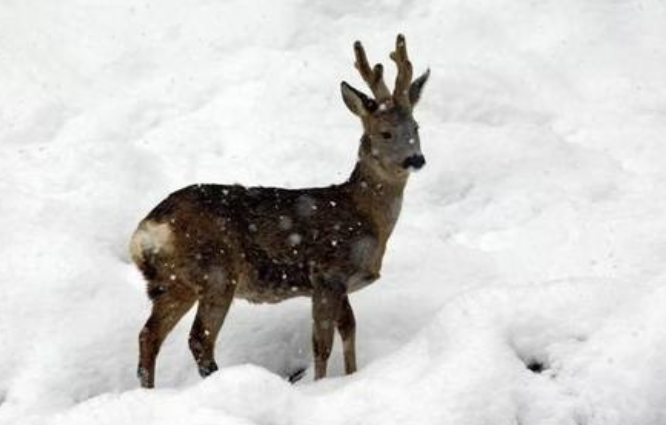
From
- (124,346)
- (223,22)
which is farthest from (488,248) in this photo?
(223,22)

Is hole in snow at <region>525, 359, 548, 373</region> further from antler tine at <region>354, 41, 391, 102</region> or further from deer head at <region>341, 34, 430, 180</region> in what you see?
antler tine at <region>354, 41, 391, 102</region>

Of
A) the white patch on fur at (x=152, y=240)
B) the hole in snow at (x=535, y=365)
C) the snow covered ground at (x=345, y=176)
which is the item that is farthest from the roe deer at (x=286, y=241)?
the hole in snow at (x=535, y=365)

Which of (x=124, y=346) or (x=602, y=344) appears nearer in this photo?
(x=602, y=344)

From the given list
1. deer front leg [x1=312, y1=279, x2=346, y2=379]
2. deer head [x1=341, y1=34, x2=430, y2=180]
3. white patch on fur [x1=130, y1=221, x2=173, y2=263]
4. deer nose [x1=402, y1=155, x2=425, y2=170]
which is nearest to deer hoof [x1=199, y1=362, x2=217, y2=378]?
deer front leg [x1=312, y1=279, x2=346, y2=379]

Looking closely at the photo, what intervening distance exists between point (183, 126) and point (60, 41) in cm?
242

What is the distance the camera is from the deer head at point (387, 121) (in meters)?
8.44

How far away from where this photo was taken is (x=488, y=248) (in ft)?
33.5

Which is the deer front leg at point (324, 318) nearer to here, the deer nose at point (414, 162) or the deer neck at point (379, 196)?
the deer neck at point (379, 196)

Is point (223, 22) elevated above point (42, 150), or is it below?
above

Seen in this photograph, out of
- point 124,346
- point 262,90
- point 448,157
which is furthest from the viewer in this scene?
point 262,90

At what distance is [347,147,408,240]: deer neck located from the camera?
8.57 meters

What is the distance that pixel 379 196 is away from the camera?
8.61 metres

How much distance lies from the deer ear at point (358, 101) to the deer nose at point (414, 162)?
50 centimetres

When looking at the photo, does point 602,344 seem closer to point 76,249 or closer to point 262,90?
point 76,249
